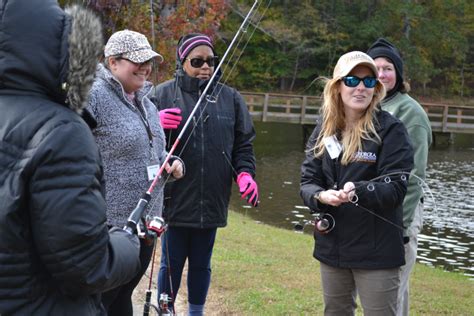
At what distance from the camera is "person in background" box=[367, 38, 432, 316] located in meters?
4.65

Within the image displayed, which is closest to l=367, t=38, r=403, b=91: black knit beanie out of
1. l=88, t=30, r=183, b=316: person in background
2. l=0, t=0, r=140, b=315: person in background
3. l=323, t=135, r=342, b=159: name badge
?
l=323, t=135, r=342, b=159: name badge

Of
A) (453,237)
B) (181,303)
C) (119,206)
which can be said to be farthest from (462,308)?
(453,237)

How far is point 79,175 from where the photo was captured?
2.30 meters

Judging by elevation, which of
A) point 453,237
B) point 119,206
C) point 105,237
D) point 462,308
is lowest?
point 453,237

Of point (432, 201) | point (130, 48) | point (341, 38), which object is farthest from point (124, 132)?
point (341, 38)

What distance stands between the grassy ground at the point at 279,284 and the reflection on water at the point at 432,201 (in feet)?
2.07

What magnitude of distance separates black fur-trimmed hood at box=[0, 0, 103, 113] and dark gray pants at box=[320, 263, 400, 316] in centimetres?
213

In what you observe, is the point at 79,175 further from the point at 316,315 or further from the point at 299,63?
the point at 299,63

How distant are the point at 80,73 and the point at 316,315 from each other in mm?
3949

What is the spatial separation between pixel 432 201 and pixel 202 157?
26.4 ft

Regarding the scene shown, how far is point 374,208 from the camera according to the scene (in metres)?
3.93

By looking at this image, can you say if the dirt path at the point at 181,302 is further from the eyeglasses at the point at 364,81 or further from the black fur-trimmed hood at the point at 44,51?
the black fur-trimmed hood at the point at 44,51

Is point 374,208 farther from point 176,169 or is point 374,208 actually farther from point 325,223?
point 176,169

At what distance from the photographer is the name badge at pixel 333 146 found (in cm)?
409
